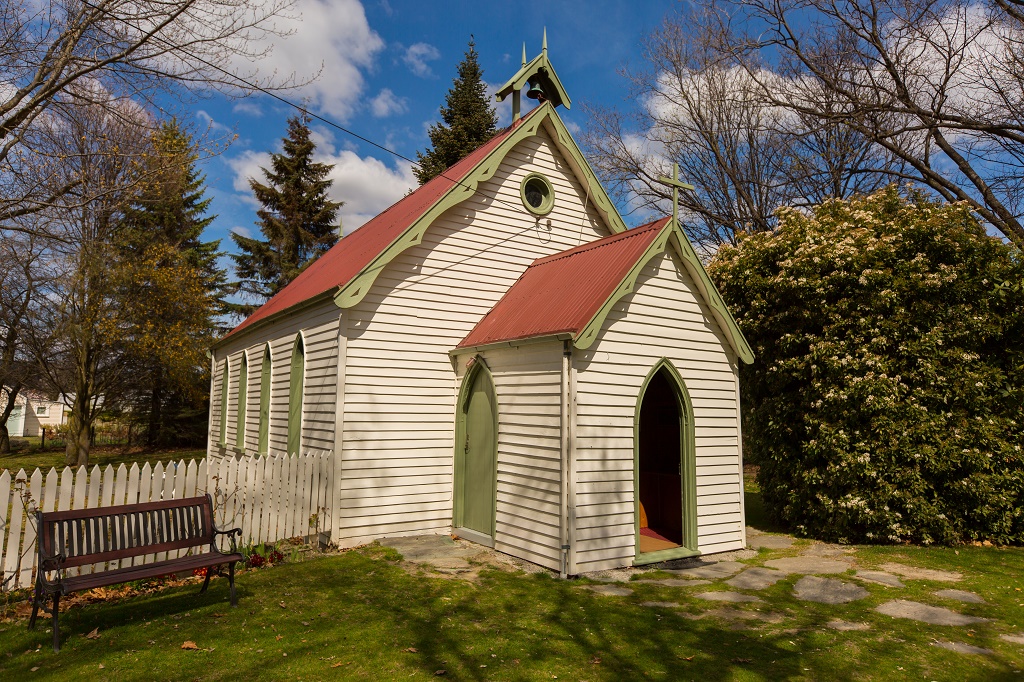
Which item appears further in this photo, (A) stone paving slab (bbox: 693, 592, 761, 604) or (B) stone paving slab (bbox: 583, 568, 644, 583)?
(B) stone paving slab (bbox: 583, 568, 644, 583)

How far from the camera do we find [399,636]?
6582 millimetres

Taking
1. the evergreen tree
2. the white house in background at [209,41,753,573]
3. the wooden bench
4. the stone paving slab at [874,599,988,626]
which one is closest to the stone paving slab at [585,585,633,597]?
the white house in background at [209,41,753,573]

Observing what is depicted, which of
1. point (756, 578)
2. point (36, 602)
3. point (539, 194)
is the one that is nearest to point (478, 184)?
point (539, 194)

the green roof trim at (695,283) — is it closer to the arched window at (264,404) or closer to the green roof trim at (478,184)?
the green roof trim at (478,184)

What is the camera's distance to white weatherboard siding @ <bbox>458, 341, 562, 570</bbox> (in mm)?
9305

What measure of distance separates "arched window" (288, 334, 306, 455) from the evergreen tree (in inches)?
419

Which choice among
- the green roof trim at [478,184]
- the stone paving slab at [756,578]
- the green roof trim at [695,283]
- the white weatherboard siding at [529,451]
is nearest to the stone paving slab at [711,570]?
the stone paving slab at [756,578]

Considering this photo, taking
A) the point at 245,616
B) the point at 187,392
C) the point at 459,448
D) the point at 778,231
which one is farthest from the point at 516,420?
the point at 187,392

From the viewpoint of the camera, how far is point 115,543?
7.16 m

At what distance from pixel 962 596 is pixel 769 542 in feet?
13.1

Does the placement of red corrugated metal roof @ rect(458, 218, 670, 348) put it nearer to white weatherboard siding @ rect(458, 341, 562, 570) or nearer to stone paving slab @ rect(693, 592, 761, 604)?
white weatherboard siding @ rect(458, 341, 562, 570)

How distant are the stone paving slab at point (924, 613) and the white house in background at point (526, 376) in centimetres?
321

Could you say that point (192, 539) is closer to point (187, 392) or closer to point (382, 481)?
point (382, 481)

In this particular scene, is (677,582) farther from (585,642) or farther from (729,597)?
(585,642)
